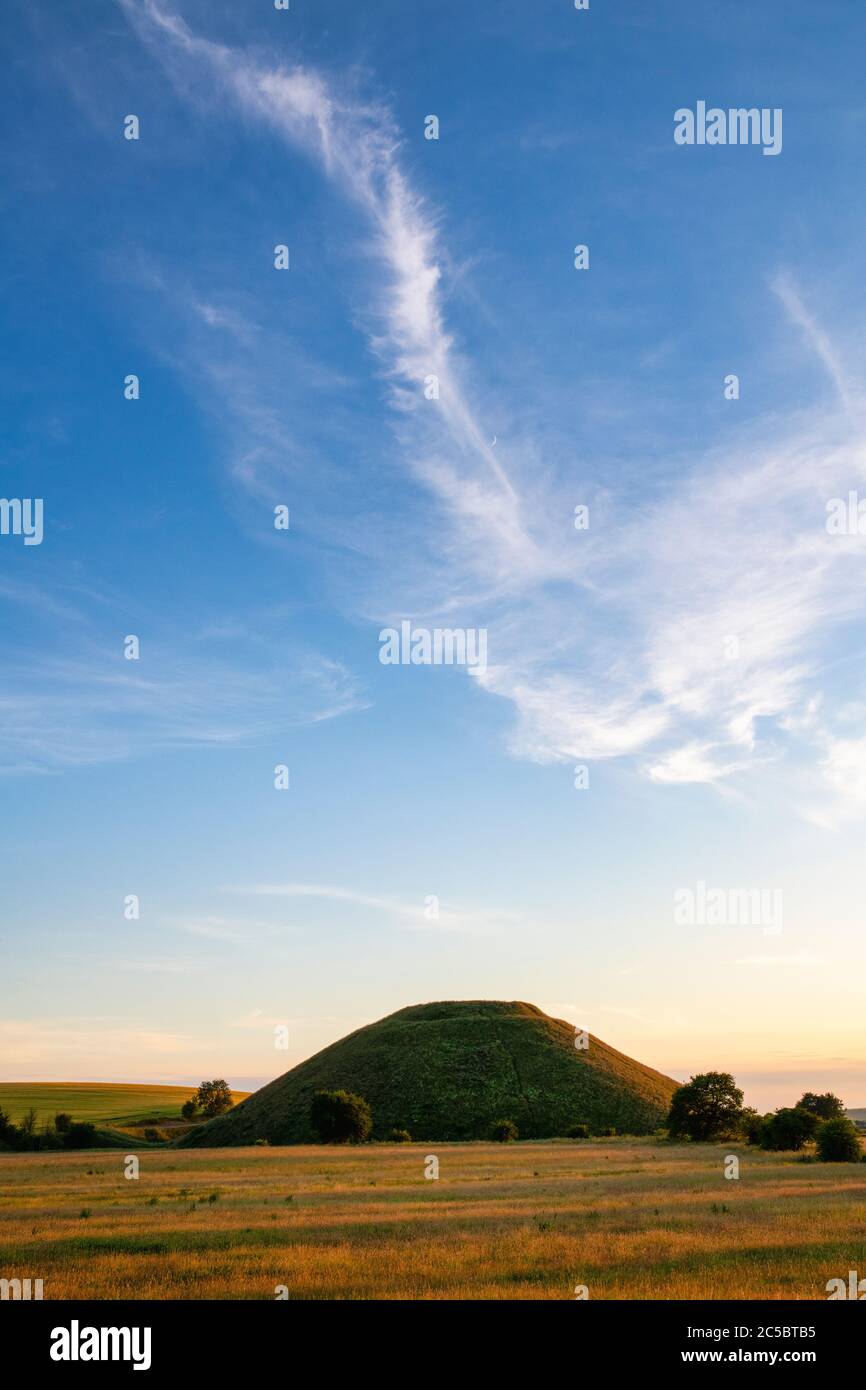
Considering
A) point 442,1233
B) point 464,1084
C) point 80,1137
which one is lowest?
point 80,1137

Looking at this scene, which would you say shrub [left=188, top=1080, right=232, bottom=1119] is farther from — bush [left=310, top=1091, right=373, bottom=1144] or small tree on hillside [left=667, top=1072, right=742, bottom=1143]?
small tree on hillside [left=667, top=1072, right=742, bottom=1143]

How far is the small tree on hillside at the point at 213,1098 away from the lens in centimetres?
16225

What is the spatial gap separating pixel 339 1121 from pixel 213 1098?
85926 millimetres

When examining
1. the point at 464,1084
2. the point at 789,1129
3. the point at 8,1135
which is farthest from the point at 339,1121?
the point at 789,1129

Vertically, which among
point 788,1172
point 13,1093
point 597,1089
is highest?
point 788,1172

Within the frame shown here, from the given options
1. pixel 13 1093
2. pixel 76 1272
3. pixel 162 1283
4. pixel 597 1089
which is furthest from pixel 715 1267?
pixel 13 1093

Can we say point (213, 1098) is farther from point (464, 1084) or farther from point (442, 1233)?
point (442, 1233)

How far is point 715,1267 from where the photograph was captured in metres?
20.7

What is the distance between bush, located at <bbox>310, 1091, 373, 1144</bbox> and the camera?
88.9m

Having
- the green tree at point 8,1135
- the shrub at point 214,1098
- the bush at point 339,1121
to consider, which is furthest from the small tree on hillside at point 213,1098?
the bush at point 339,1121

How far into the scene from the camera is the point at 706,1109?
80375 mm

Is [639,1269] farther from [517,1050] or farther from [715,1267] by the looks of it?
[517,1050]

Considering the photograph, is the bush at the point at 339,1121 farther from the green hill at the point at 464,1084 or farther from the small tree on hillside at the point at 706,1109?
the small tree on hillside at the point at 706,1109
